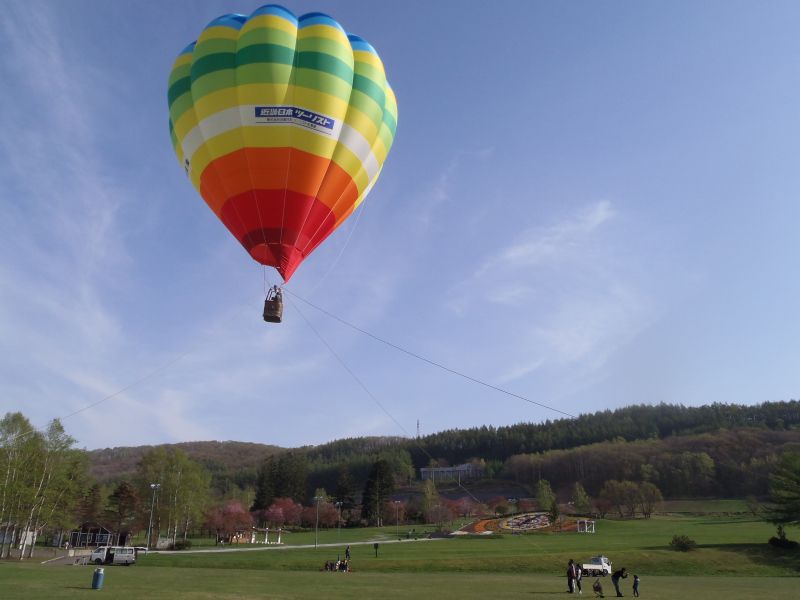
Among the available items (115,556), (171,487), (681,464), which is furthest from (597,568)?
(681,464)

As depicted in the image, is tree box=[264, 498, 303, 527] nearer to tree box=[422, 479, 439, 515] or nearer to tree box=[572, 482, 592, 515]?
tree box=[422, 479, 439, 515]

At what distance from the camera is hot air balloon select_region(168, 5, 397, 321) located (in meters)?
19.1

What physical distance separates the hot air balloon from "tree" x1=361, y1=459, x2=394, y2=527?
3901 inches

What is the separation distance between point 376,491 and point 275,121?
104303mm

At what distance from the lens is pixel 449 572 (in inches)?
1351

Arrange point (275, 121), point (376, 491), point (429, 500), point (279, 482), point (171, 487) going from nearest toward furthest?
point (275, 121), point (171, 487), point (429, 500), point (376, 491), point (279, 482)

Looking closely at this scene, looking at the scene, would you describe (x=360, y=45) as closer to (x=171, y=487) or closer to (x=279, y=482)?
(x=171, y=487)

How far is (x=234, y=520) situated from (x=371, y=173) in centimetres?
6146

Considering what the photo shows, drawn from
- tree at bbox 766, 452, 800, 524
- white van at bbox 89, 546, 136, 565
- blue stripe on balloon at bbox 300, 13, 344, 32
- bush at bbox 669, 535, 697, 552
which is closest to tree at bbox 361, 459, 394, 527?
tree at bbox 766, 452, 800, 524

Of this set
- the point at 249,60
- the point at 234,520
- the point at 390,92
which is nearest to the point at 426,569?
the point at 390,92

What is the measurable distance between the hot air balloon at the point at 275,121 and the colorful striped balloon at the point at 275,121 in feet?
0.11

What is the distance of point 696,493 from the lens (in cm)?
13138

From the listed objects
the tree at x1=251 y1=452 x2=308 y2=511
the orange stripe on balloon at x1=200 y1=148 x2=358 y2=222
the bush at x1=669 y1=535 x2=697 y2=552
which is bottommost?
the bush at x1=669 y1=535 x2=697 y2=552

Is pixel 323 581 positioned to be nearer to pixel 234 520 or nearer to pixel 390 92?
pixel 390 92
